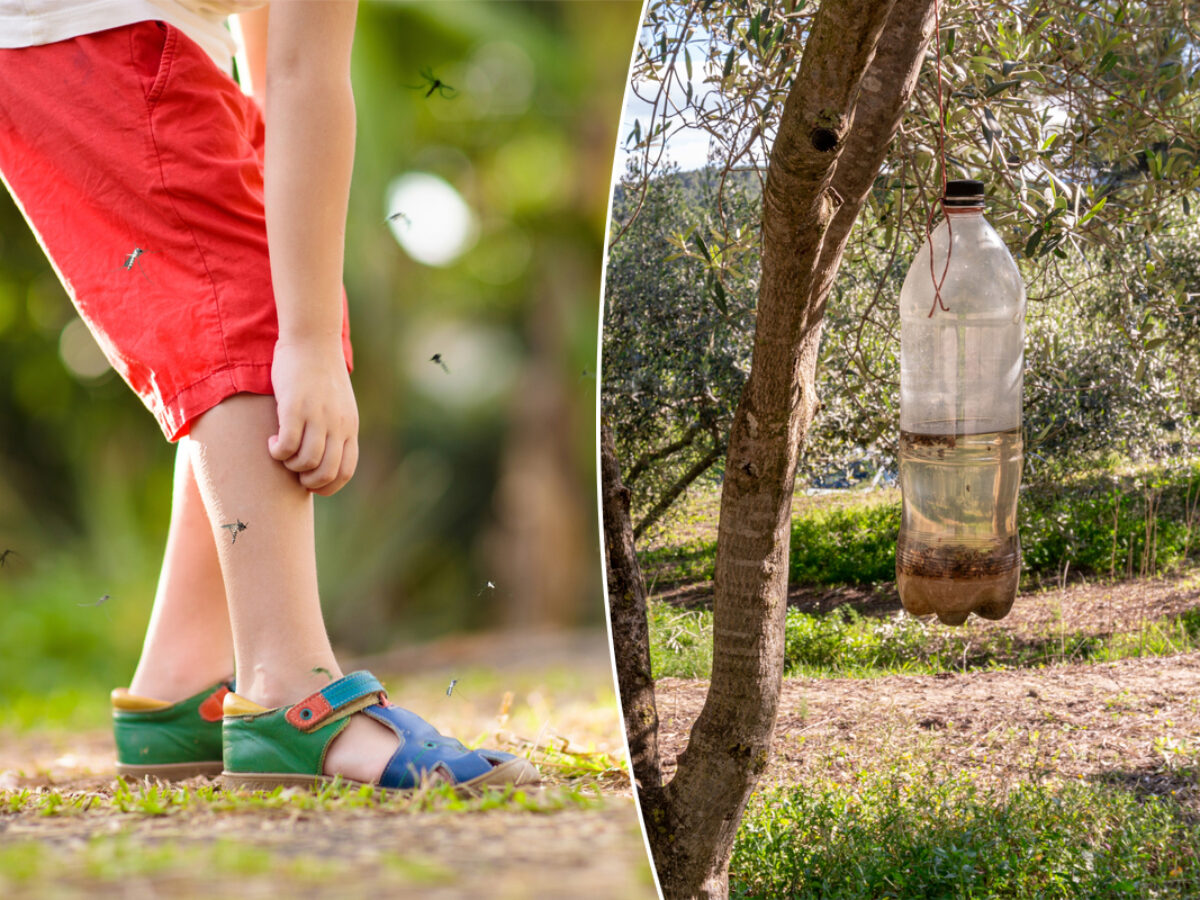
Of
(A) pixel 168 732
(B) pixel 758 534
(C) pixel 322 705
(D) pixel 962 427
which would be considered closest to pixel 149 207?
(C) pixel 322 705

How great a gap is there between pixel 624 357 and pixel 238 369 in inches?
14.2

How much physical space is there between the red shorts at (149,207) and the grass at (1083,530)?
0.45 meters

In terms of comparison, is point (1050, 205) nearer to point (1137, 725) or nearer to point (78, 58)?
point (1137, 725)

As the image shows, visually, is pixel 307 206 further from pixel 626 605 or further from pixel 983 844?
pixel 983 844

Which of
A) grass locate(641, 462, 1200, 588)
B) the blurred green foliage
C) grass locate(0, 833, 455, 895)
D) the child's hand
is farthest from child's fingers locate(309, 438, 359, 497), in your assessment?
grass locate(641, 462, 1200, 588)

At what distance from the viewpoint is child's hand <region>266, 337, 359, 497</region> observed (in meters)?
0.51

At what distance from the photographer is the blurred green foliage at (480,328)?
610 millimetres

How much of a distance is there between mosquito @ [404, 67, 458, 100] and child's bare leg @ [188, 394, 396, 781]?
270 mm

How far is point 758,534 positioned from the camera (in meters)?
0.88

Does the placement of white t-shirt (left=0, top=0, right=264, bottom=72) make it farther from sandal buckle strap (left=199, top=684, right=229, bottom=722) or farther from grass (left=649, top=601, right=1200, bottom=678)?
grass (left=649, top=601, right=1200, bottom=678)

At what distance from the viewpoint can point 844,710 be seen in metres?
0.85

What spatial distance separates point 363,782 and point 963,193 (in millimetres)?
639

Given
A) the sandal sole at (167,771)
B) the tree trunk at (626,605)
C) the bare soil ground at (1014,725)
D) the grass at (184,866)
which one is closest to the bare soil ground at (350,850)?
the grass at (184,866)

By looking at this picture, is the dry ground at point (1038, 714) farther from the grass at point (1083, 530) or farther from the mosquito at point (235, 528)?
the mosquito at point (235, 528)
